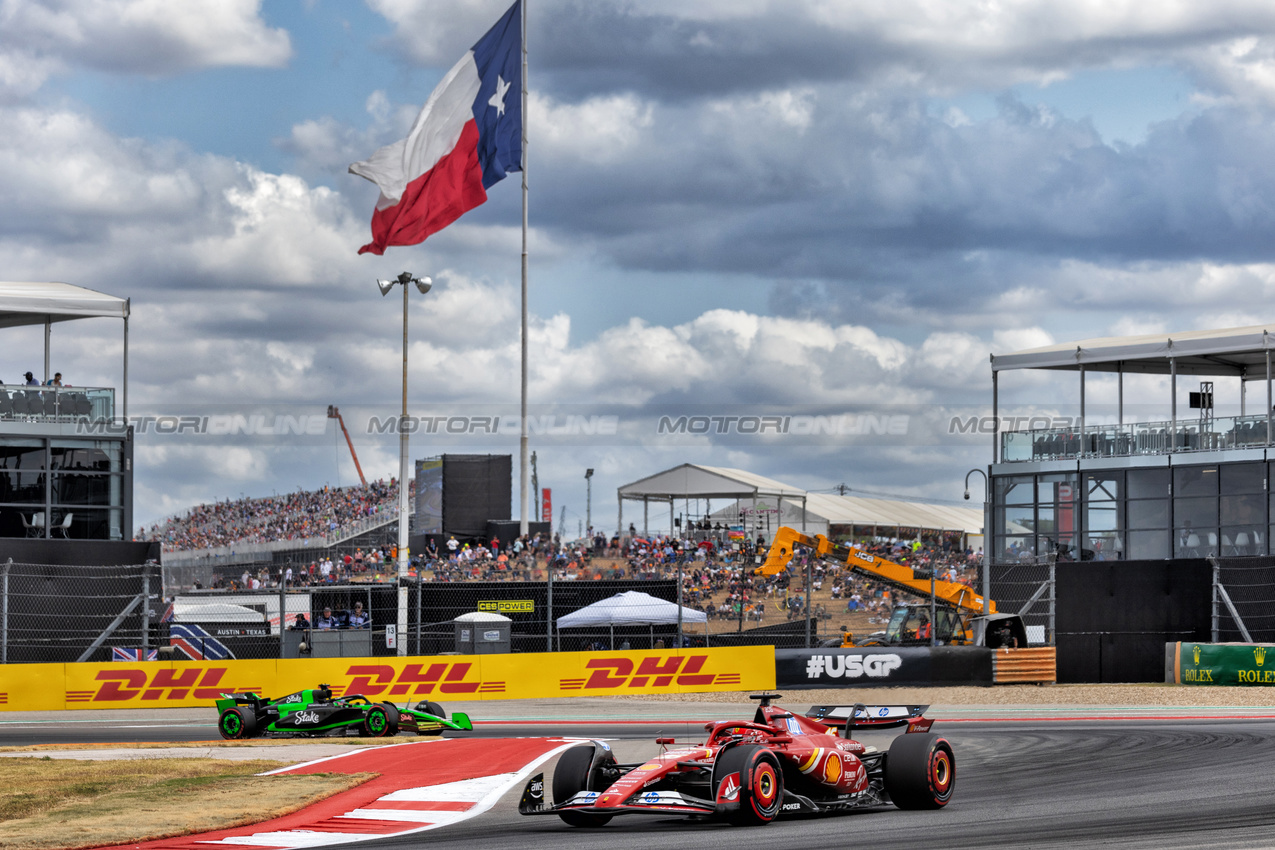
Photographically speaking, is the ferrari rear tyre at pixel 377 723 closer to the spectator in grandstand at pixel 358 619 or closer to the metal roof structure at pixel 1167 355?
the spectator in grandstand at pixel 358 619

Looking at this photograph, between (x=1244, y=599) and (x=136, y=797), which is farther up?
(x=1244, y=599)

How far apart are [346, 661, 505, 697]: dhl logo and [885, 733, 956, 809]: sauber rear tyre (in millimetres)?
14704

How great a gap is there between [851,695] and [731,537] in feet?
69.3

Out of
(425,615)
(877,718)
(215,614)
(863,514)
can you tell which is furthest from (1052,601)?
(863,514)

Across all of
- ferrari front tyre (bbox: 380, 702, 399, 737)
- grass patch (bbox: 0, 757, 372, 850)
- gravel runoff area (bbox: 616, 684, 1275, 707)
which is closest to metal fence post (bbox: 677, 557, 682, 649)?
gravel runoff area (bbox: 616, 684, 1275, 707)

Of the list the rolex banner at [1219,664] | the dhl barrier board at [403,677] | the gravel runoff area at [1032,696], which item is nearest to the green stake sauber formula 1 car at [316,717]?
the dhl barrier board at [403,677]

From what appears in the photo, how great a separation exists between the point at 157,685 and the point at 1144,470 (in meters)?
24.9

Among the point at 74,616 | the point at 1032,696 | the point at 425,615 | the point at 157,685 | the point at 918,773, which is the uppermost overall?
Answer: the point at 74,616

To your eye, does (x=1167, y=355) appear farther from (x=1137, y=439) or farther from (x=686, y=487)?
(x=686, y=487)

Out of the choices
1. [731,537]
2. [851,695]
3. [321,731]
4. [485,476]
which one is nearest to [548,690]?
[851,695]

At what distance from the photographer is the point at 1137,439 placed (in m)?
37.4

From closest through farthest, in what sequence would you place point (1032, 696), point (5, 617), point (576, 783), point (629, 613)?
point (576, 783) < point (5, 617) < point (1032, 696) < point (629, 613)

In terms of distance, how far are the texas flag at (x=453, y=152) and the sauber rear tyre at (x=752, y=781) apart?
73.6 ft

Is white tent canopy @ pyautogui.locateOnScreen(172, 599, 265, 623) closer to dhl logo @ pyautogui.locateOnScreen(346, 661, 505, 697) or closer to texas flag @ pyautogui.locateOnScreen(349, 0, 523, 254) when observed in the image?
dhl logo @ pyautogui.locateOnScreen(346, 661, 505, 697)
